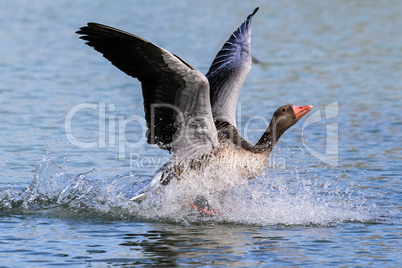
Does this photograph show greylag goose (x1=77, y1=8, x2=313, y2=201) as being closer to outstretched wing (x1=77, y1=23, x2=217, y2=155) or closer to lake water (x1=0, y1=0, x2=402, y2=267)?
outstretched wing (x1=77, y1=23, x2=217, y2=155)

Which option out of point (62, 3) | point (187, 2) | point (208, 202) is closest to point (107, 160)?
point (208, 202)

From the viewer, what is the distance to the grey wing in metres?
10.4

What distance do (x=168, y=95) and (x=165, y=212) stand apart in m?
1.56

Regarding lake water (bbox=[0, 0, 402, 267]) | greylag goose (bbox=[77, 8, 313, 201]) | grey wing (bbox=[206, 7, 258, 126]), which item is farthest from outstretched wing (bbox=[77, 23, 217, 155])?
grey wing (bbox=[206, 7, 258, 126])

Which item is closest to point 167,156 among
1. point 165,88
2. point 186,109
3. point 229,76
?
point 229,76

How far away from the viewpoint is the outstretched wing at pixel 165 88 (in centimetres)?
817

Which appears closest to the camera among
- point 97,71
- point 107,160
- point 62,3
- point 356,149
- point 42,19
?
point 107,160

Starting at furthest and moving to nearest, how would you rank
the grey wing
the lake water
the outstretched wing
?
the grey wing < the outstretched wing < the lake water

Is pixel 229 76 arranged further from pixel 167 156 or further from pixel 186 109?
pixel 167 156

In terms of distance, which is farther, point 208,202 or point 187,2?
point 187,2

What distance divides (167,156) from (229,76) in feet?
7.86

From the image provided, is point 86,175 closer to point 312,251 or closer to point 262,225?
point 262,225

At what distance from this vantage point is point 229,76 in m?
10.7

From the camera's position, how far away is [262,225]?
879 centimetres
